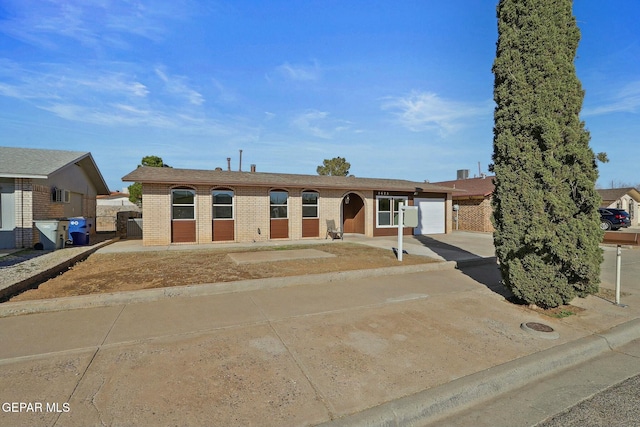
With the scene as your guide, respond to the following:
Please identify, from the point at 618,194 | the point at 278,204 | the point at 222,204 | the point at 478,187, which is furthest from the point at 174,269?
the point at 618,194

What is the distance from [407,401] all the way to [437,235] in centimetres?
1691

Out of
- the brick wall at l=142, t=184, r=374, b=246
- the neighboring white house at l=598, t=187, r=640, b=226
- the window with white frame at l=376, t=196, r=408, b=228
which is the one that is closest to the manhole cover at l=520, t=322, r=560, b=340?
the brick wall at l=142, t=184, r=374, b=246

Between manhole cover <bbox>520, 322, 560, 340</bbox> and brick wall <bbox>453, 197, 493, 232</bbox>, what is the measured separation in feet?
57.3

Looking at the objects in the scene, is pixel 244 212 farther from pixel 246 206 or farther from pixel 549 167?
pixel 549 167

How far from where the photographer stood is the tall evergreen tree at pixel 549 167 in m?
5.28

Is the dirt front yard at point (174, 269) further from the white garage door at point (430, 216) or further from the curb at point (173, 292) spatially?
the white garage door at point (430, 216)

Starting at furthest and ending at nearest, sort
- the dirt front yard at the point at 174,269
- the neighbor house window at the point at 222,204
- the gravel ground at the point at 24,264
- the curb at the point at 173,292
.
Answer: the neighbor house window at the point at 222,204 < the gravel ground at the point at 24,264 < the dirt front yard at the point at 174,269 < the curb at the point at 173,292

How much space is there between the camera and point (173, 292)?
5848mm

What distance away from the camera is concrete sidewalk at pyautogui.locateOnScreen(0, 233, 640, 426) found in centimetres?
274

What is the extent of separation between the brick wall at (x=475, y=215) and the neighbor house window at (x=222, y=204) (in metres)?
16.0

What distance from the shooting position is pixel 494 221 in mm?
6203

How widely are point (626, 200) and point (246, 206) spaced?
4064 centimetres

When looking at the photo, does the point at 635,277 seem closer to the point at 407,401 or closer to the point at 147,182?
the point at 407,401

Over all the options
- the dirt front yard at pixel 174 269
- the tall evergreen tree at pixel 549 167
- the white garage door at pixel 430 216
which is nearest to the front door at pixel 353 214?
the white garage door at pixel 430 216
